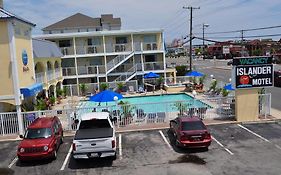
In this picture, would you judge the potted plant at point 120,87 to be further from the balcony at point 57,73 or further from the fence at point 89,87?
the balcony at point 57,73

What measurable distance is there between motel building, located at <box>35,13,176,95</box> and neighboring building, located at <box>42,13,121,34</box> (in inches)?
682

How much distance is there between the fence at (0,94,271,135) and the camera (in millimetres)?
19375

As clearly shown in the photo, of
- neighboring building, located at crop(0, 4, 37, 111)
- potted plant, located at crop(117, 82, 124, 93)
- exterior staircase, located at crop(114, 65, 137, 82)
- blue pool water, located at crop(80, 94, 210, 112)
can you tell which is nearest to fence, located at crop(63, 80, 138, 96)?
potted plant, located at crop(117, 82, 124, 93)

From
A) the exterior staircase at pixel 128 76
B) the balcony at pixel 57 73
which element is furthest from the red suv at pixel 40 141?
the exterior staircase at pixel 128 76

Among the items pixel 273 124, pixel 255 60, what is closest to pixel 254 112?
pixel 273 124

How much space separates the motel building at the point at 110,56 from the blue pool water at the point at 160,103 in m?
3.96

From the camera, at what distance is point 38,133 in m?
14.8

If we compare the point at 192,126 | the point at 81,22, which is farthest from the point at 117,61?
the point at 192,126

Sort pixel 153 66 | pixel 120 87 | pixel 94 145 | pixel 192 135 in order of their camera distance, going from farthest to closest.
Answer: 1. pixel 153 66
2. pixel 120 87
3. pixel 192 135
4. pixel 94 145

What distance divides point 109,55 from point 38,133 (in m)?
25.7

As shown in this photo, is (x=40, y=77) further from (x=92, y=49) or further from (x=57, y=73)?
(x=92, y=49)

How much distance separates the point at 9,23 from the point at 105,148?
10.4 m

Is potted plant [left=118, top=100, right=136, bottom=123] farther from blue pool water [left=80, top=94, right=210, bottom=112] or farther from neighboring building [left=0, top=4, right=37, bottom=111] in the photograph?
neighboring building [left=0, top=4, right=37, bottom=111]

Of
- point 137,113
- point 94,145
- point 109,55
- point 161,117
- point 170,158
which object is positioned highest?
point 109,55
